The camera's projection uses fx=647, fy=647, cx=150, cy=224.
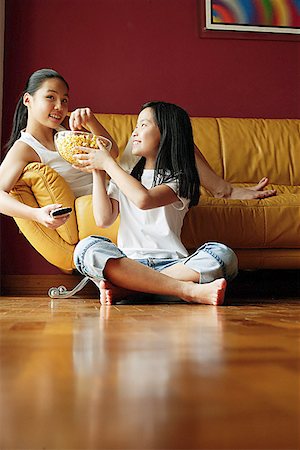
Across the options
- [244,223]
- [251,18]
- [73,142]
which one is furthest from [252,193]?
[251,18]

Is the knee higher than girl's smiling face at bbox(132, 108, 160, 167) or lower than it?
lower

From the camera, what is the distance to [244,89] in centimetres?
374

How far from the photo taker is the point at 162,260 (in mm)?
2148

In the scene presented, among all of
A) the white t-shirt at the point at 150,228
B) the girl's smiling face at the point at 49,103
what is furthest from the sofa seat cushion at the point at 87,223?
the girl's smiling face at the point at 49,103

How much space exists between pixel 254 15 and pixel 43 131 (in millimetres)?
1787

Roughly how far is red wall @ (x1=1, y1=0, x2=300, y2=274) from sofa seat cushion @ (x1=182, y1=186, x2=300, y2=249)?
4.21 feet

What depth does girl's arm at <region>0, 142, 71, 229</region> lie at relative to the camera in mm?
2107

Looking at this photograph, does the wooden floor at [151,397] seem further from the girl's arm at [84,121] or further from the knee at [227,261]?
the girl's arm at [84,121]

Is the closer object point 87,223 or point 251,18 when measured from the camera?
point 87,223

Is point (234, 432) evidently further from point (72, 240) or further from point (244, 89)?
point (244, 89)

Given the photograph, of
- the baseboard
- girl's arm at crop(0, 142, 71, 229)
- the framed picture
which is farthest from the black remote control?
the framed picture

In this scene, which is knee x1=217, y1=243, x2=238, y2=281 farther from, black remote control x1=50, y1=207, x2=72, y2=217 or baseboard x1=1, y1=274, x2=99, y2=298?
baseboard x1=1, y1=274, x2=99, y2=298

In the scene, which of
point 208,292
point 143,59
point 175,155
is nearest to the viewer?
point 208,292

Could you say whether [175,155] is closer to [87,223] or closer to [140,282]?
[87,223]
